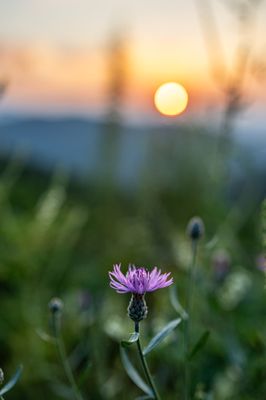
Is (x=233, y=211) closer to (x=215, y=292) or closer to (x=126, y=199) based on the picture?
(x=215, y=292)

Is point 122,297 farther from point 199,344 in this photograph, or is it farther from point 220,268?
point 199,344

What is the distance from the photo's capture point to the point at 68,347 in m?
1.80

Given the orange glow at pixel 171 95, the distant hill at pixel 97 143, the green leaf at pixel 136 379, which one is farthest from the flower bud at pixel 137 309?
the orange glow at pixel 171 95

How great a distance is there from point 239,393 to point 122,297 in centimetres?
105

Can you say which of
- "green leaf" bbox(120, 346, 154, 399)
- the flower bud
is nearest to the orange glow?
"green leaf" bbox(120, 346, 154, 399)

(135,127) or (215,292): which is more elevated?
(135,127)

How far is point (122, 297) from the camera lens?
2260 millimetres

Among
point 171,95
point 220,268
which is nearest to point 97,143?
point 171,95

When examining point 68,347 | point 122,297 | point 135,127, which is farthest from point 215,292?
point 135,127

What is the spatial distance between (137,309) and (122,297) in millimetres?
1564

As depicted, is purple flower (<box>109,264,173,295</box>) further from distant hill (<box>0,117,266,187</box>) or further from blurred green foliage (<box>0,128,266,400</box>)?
distant hill (<box>0,117,266,187</box>)

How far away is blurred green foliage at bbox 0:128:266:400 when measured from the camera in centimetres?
135

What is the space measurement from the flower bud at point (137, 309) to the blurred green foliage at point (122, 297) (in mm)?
211

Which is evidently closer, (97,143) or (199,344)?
(199,344)
